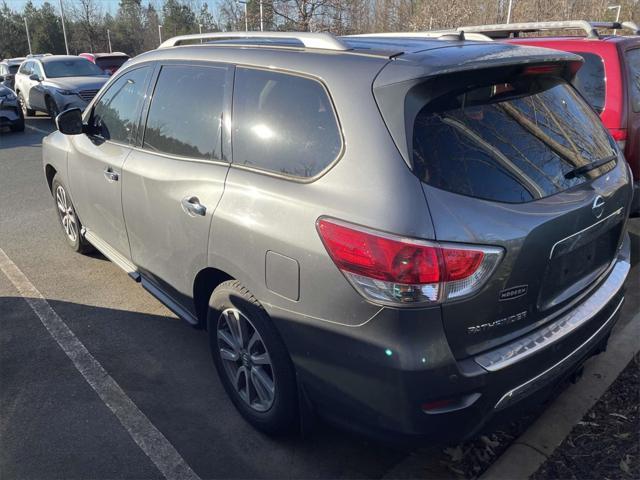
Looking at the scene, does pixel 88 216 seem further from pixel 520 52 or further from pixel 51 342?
pixel 520 52

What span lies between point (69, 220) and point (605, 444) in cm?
460

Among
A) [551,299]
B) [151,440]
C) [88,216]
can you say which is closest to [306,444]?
[151,440]

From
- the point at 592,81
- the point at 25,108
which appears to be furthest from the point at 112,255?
the point at 25,108

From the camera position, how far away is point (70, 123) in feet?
13.4

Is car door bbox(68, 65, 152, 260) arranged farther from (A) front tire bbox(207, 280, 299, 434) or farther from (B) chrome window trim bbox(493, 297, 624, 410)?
(B) chrome window trim bbox(493, 297, 624, 410)

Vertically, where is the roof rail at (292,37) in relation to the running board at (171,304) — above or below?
above

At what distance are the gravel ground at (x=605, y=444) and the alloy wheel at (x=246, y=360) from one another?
4.31 ft

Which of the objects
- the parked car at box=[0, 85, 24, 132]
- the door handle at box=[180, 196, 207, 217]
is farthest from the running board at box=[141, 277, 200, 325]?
the parked car at box=[0, 85, 24, 132]

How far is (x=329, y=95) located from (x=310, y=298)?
86cm

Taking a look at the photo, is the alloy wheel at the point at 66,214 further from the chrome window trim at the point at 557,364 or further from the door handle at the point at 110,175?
the chrome window trim at the point at 557,364

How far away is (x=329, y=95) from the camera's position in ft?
7.52

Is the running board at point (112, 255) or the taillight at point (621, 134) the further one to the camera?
the taillight at point (621, 134)

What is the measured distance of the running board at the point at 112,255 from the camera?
12.4 ft

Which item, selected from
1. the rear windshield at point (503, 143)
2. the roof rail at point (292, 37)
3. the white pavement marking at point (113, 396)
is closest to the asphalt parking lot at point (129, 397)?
the white pavement marking at point (113, 396)
